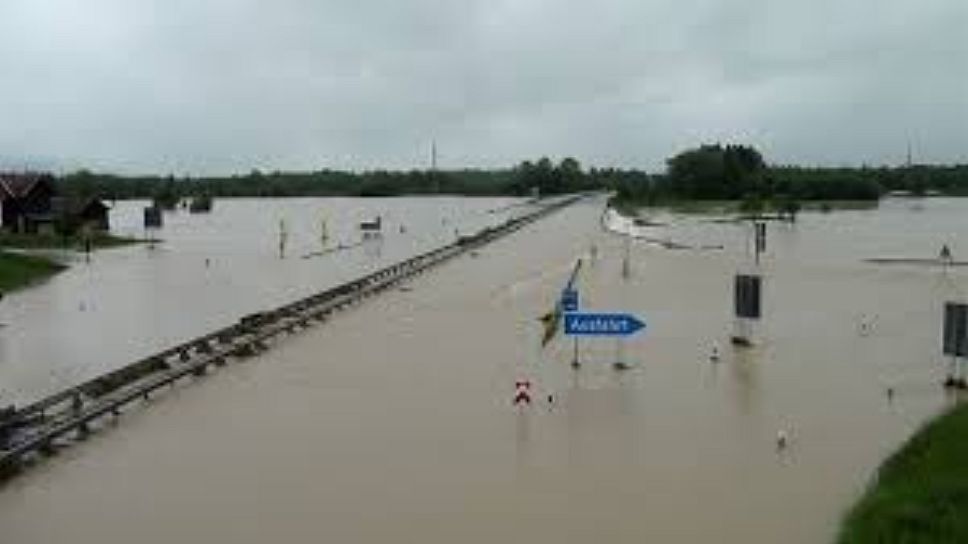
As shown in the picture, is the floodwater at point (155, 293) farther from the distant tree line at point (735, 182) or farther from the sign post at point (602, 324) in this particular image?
the distant tree line at point (735, 182)

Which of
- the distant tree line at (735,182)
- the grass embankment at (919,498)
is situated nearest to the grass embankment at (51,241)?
the grass embankment at (919,498)

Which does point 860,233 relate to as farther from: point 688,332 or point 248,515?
point 248,515

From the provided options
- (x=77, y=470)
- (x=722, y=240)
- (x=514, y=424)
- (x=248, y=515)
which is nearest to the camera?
(x=248, y=515)

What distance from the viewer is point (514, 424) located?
76.8ft

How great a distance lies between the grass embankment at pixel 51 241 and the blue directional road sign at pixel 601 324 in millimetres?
48520

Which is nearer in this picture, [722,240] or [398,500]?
[398,500]

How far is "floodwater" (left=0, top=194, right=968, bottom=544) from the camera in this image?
690 inches

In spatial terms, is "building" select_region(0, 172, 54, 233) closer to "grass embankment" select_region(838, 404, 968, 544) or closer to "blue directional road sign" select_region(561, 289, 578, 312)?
"blue directional road sign" select_region(561, 289, 578, 312)

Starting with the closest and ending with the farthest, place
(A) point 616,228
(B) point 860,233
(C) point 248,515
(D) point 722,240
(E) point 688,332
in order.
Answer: (C) point 248,515 < (E) point 688,332 < (D) point 722,240 < (B) point 860,233 < (A) point 616,228

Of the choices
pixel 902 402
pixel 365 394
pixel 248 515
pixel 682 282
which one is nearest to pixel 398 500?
pixel 248 515

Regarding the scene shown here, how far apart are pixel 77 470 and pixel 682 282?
1367 inches

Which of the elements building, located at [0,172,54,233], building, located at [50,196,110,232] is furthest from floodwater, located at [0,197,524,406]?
building, located at [0,172,54,233]

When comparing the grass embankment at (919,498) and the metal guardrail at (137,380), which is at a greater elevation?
the grass embankment at (919,498)

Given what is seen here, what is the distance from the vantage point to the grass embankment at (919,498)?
47.2ft
